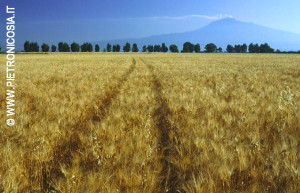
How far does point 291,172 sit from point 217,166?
2.22 feet

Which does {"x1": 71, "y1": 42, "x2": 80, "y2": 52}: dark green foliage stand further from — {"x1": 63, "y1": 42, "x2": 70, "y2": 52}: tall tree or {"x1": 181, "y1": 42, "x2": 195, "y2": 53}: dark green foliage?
{"x1": 181, "y1": 42, "x2": 195, "y2": 53}: dark green foliage

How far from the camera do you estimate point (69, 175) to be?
5.65ft

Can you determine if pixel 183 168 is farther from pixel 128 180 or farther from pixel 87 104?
pixel 87 104

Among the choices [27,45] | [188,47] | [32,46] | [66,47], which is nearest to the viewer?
[27,45]

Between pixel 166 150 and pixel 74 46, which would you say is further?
pixel 74 46

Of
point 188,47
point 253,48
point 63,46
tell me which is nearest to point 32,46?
point 63,46

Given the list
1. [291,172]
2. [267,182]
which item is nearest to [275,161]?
[291,172]

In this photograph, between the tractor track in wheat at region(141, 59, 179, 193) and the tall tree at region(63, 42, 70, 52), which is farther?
the tall tree at region(63, 42, 70, 52)

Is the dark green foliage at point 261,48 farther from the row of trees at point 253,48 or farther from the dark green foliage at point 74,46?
the dark green foliage at point 74,46

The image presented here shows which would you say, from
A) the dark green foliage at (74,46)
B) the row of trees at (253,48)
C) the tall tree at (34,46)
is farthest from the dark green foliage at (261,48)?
the tall tree at (34,46)

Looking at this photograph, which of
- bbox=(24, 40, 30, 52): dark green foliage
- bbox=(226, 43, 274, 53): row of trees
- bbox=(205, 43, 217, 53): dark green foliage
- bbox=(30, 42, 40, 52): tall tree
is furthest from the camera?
bbox=(205, 43, 217, 53): dark green foliage

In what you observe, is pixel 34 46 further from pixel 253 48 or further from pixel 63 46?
pixel 253 48

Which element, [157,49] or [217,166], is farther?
[157,49]

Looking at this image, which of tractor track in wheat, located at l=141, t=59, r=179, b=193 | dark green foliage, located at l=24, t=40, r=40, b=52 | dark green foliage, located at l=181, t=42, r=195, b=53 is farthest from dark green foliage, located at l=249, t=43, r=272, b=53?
dark green foliage, located at l=24, t=40, r=40, b=52
